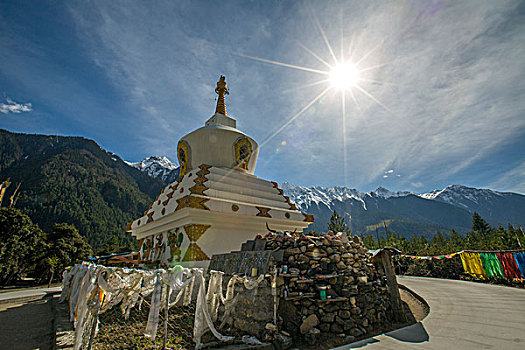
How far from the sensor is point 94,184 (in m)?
113

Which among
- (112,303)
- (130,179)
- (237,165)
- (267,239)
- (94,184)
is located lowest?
(112,303)

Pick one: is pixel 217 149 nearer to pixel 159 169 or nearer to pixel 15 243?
pixel 15 243

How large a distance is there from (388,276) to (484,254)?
534 inches

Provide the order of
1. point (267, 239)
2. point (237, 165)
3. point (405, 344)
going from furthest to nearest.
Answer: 1. point (237, 165)
2. point (267, 239)
3. point (405, 344)

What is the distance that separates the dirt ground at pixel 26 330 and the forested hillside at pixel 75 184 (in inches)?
2697

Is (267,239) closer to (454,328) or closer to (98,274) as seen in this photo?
(98,274)

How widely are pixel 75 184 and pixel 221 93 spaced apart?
114987 millimetres

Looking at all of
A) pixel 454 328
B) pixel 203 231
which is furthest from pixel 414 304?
pixel 203 231

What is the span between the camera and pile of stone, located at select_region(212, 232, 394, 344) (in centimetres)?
605

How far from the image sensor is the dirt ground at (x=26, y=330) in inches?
228

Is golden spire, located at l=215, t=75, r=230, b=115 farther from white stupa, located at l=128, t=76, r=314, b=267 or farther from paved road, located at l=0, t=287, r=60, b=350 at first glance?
paved road, located at l=0, t=287, r=60, b=350

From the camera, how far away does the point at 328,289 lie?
6.64 metres

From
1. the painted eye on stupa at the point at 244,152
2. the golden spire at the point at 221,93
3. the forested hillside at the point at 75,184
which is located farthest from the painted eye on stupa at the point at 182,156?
the forested hillside at the point at 75,184

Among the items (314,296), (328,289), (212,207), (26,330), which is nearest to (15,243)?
(26,330)
